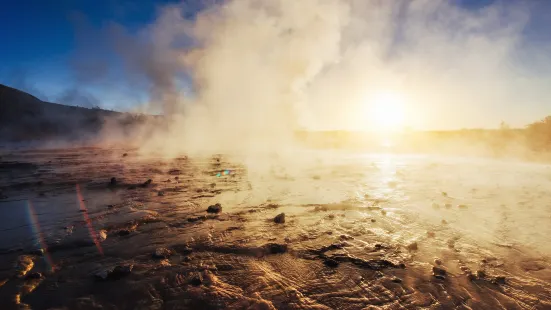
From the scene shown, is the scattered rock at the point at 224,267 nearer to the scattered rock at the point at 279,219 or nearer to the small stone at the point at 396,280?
the scattered rock at the point at 279,219

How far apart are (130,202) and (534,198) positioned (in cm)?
1081

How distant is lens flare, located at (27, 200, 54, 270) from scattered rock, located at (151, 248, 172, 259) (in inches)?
45.2

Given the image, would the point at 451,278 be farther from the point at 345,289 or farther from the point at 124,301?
the point at 124,301

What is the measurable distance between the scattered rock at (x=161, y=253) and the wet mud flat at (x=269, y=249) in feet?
0.10

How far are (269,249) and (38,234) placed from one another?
12.4 ft

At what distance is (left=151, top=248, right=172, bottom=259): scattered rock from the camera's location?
11.6 ft

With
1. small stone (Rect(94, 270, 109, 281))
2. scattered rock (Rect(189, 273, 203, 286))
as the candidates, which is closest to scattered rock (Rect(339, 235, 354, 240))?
scattered rock (Rect(189, 273, 203, 286))

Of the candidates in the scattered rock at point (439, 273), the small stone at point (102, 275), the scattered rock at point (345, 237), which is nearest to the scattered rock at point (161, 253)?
the small stone at point (102, 275)

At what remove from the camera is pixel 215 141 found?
25984 mm

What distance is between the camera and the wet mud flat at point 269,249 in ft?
9.11

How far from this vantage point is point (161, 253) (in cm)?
359

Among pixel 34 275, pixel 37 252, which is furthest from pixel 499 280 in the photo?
pixel 37 252

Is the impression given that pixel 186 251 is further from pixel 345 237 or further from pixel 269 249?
pixel 345 237

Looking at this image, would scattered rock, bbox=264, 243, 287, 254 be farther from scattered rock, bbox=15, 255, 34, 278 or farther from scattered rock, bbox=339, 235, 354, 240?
scattered rock, bbox=15, 255, 34, 278
